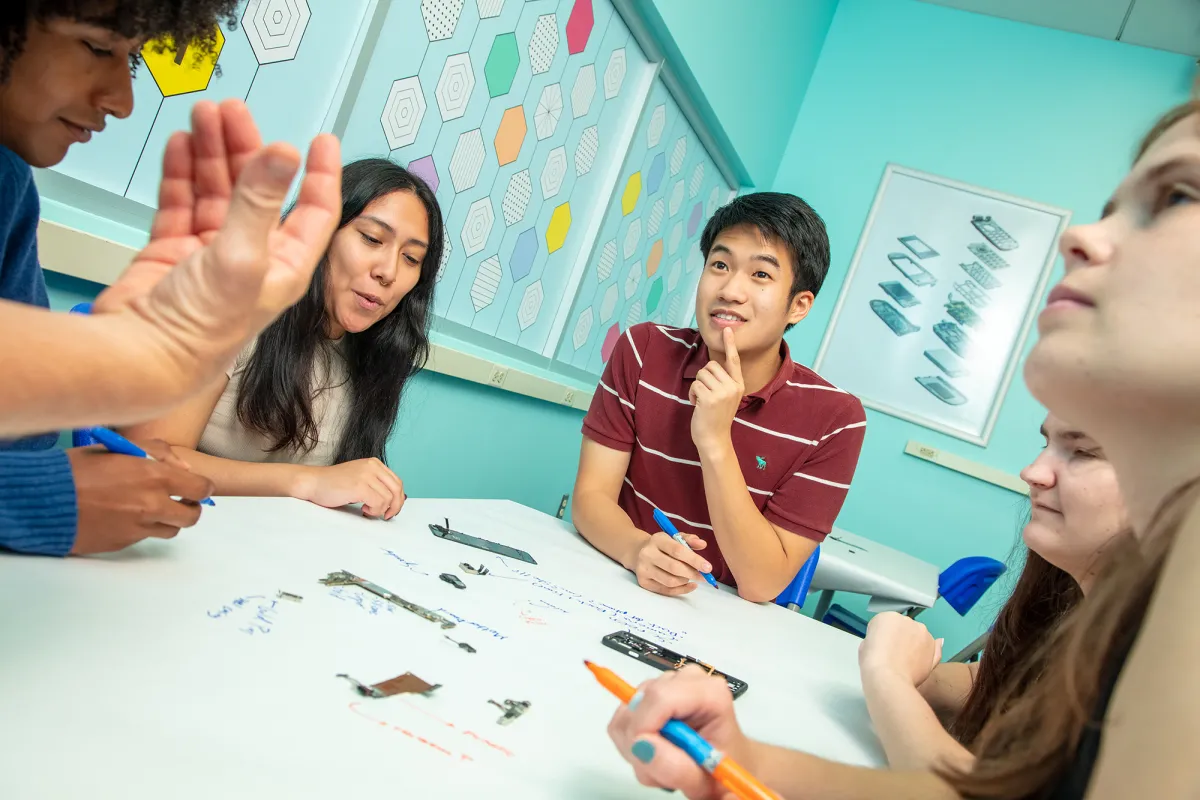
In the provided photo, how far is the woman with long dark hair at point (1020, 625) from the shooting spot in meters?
0.84

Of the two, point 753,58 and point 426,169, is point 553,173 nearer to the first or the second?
point 426,169

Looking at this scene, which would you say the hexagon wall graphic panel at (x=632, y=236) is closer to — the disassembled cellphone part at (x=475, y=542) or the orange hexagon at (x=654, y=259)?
the orange hexagon at (x=654, y=259)

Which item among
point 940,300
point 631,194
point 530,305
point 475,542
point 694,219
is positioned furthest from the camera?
point 940,300

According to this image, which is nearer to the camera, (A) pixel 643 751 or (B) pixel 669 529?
(A) pixel 643 751

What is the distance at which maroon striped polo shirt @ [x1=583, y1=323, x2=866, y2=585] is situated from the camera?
168 centimetres

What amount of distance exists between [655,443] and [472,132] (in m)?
0.90

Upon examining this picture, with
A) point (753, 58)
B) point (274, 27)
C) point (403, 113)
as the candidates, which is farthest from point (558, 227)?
point (753, 58)

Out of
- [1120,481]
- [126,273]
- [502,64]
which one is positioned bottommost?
[126,273]

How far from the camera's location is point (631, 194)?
9.25 ft

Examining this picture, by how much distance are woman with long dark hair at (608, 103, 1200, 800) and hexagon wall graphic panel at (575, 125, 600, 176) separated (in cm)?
198

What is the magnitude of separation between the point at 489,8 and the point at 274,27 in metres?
0.64

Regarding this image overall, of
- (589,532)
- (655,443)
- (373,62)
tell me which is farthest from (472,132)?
(589,532)

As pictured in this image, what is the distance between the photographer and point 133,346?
41cm

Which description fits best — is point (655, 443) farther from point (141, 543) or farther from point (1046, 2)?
point (1046, 2)
